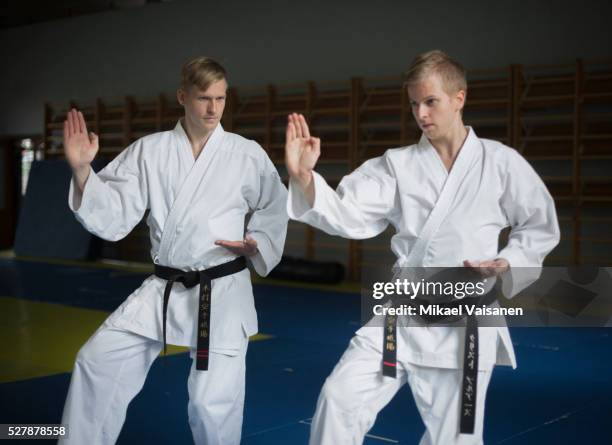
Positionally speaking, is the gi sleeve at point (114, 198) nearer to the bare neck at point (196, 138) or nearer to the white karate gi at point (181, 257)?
the white karate gi at point (181, 257)

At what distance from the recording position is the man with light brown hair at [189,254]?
2.76m

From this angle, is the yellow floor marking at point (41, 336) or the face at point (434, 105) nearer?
the face at point (434, 105)

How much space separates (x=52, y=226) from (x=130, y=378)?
9684 mm

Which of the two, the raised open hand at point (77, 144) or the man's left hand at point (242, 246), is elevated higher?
the raised open hand at point (77, 144)

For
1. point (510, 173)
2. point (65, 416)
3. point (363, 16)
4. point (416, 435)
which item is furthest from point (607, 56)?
point (65, 416)

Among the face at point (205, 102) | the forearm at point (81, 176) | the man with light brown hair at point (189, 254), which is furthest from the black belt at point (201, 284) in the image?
the face at point (205, 102)

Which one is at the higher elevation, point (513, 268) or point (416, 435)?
point (513, 268)

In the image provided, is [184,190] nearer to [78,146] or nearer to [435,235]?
[78,146]

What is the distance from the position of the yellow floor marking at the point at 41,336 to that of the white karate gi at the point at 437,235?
9.82 ft

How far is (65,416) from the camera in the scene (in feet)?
8.95

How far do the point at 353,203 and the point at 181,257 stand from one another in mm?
804

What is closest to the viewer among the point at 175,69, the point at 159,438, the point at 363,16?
the point at 159,438

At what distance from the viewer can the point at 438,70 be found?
229cm

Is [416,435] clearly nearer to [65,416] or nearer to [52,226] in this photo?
[65,416]
